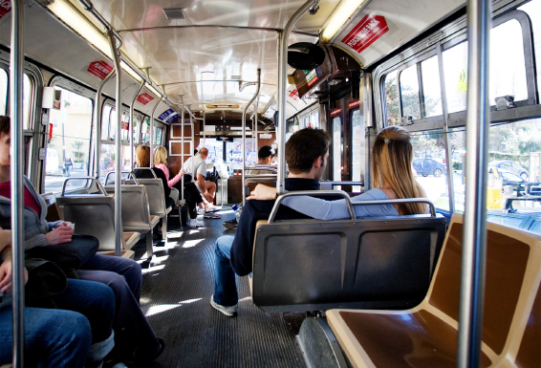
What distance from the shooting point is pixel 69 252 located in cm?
183

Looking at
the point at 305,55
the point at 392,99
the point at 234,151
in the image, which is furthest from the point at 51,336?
the point at 234,151

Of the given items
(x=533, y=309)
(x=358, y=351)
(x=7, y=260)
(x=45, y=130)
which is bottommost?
(x=358, y=351)

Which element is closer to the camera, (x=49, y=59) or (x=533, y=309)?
(x=533, y=309)

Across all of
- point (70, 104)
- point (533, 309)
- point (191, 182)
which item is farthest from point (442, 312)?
point (191, 182)

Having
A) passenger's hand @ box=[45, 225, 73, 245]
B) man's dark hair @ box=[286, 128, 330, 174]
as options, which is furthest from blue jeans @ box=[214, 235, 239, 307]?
passenger's hand @ box=[45, 225, 73, 245]

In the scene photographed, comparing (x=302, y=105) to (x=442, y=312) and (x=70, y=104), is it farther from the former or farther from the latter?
(x=442, y=312)

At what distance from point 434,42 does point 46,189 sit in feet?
13.5

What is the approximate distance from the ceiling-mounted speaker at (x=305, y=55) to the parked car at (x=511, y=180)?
1857mm

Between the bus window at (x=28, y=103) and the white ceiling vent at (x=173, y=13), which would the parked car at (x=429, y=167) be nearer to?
the white ceiling vent at (x=173, y=13)

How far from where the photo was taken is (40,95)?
3.52 m

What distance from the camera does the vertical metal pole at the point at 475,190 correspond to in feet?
2.09

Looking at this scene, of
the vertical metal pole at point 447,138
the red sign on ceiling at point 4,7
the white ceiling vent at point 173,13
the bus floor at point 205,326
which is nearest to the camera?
the bus floor at point 205,326

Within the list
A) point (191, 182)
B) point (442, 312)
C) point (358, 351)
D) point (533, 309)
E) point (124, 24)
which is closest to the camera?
point (533, 309)

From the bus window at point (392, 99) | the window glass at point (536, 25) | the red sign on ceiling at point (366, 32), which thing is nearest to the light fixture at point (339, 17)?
the red sign on ceiling at point (366, 32)
